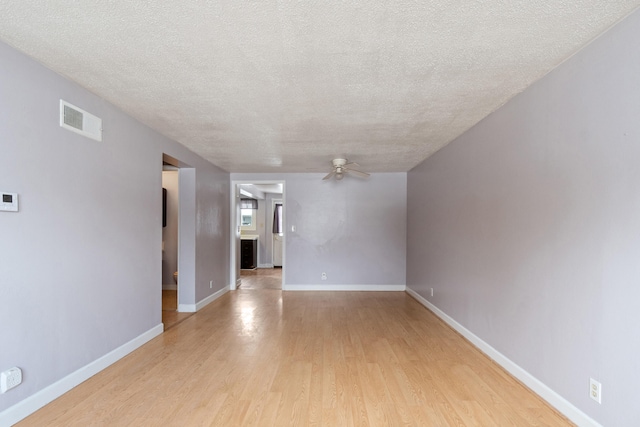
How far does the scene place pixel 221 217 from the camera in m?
5.53

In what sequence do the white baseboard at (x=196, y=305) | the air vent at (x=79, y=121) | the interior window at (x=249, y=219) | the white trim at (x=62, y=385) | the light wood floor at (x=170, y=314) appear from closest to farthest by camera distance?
1. the white trim at (x=62, y=385)
2. the air vent at (x=79, y=121)
3. the light wood floor at (x=170, y=314)
4. the white baseboard at (x=196, y=305)
5. the interior window at (x=249, y=219)

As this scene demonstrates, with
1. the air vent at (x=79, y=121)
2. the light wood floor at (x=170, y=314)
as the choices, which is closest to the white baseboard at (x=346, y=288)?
the light wood floor at (x=170, y=314)

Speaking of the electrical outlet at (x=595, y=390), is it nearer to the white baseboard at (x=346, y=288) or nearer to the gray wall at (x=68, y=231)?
the gray wall at (x=68, y=231)

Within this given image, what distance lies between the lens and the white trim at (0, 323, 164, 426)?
1.88m

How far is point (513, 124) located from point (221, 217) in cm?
449

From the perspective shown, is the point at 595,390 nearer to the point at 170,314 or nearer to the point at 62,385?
the point at 62,385

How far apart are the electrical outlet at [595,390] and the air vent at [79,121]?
372 centimetres

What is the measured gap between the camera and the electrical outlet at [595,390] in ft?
5.71

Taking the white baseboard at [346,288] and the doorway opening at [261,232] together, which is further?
the doorway opening at [261,232]

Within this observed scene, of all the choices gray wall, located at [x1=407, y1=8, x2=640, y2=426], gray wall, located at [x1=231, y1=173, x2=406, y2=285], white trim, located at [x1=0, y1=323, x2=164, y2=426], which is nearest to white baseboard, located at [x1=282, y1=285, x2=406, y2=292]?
gray wall, located at [x1=231, y1=173, x2=406, y2=285]

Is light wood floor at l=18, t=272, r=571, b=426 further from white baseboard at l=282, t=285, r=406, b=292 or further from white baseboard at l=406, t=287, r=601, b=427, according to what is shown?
white baseboard at l=282, t=285, r=406, b=292

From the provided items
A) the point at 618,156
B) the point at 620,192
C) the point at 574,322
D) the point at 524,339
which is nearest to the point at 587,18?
the point at 618,156

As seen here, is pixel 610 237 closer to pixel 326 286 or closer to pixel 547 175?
pixel 547 175

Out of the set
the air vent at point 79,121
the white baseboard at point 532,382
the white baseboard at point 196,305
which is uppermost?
the air vent at point 79,121
